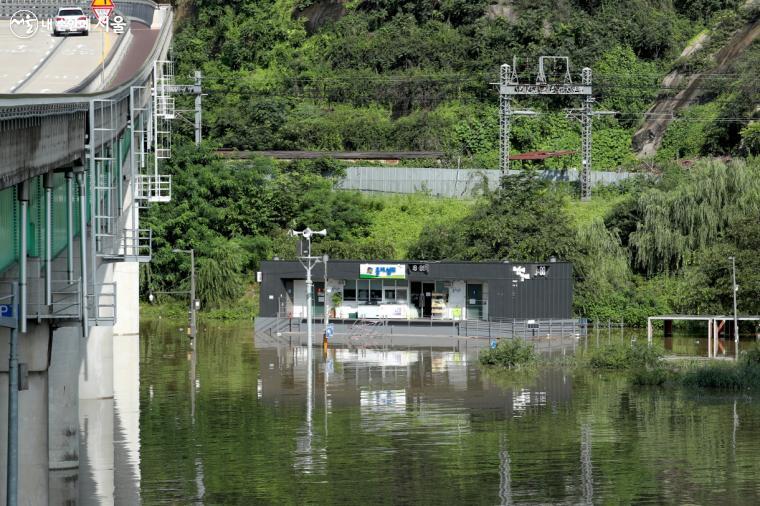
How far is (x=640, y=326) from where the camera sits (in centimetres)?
7788

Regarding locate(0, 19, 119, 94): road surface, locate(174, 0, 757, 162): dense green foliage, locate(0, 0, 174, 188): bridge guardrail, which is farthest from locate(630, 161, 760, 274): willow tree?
locate(0, 0, 174, 188): bridge guardrail

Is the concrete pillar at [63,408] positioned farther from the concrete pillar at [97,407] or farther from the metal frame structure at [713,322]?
the metal frame structure at [713,322]

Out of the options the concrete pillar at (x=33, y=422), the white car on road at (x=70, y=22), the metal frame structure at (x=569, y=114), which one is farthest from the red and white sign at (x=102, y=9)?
the concrete pillar at (x=33, y=422)

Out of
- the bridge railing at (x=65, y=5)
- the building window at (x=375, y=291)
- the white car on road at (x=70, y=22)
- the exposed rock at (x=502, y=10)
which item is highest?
the exposed rock at (x=502, y=10)

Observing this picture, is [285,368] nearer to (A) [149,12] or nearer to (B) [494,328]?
(B) [494,328]

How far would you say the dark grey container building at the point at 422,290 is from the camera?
244ft

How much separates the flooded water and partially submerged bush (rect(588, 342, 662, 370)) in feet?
4.39

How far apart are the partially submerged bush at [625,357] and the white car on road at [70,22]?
90.8ft

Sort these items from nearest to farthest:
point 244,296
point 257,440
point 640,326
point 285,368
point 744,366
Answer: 1. point 257,440
2. point 744,366
3. point 285,368
4. point 640,326
5. point 244,296

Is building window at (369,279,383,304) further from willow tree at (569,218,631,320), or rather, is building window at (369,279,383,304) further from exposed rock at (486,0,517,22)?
exposed rock at (486,0,517,22)

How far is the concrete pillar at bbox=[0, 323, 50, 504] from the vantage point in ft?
85.6

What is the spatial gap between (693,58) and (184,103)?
37.7m

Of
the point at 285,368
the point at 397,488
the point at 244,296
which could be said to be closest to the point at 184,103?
the point at 244,296

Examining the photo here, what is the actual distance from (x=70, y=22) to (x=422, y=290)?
23756 mm
